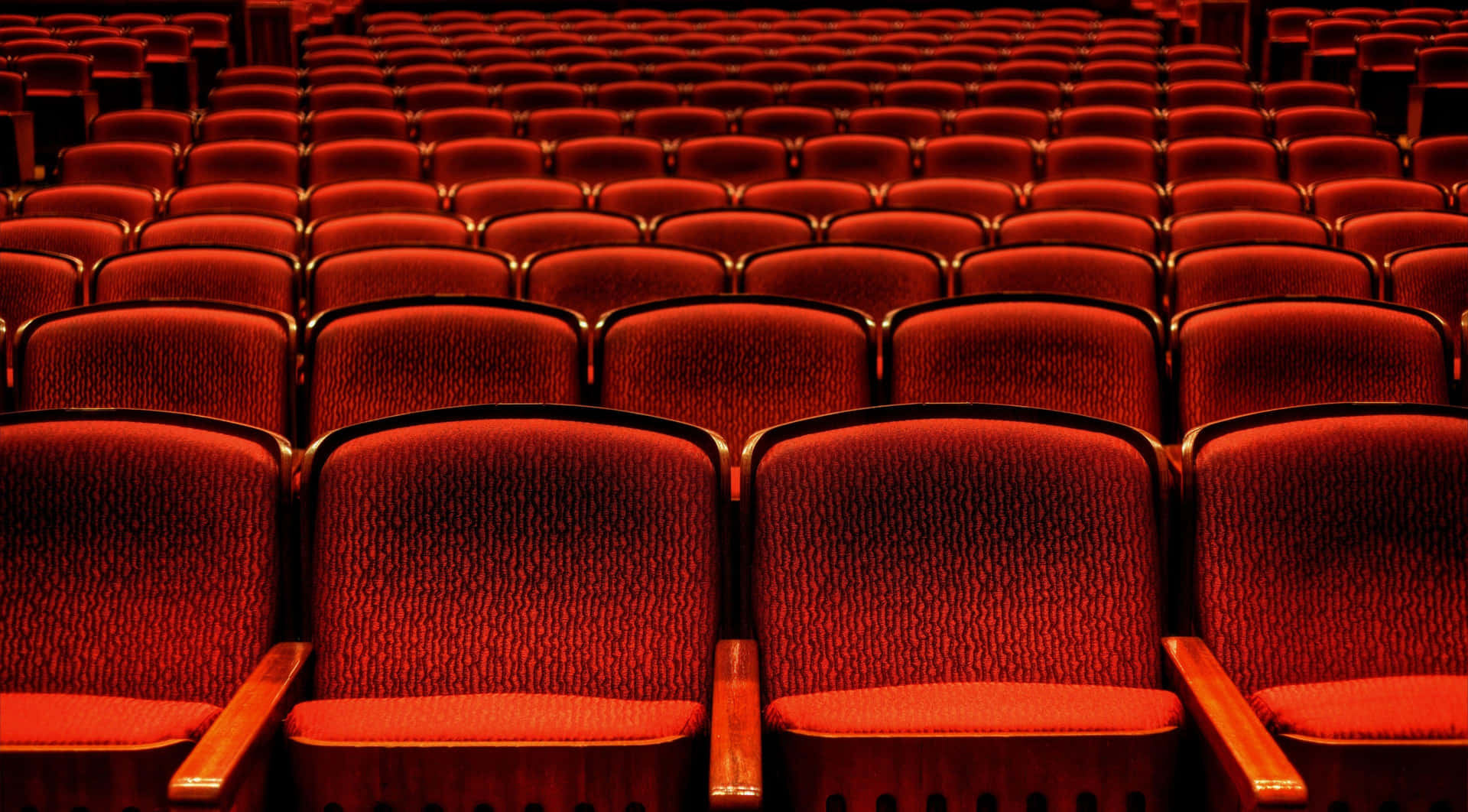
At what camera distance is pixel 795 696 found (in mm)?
508

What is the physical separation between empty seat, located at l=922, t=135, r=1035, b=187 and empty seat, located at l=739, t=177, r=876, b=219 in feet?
1.01

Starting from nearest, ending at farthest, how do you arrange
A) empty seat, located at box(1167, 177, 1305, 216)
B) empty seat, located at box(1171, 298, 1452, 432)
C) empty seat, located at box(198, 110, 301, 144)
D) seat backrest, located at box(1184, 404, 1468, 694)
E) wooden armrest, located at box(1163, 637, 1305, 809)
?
wooden armrest, located at box(1163, 637, 1305, 809), seat backrest, located at box(1184, 404, 1468, 694), empty seat, located at box(1171, 298, 1452, 432), empty seat, located at box(1167, 177, 1305, 216), empty seat, located at box(198, 110, 301, 144)

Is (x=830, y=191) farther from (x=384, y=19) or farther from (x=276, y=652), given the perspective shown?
(x=384, y=19)

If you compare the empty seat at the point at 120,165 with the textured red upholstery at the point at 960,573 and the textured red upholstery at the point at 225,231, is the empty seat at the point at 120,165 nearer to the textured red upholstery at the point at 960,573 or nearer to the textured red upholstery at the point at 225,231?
the textured red upholstery at the point at 225,231

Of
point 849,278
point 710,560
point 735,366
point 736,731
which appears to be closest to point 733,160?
point 849,278

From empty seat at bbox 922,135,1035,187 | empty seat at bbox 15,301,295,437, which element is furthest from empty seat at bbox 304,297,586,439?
empty seat at bbox 922,135,1035,187

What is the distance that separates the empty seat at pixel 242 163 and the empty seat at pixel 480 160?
20cm

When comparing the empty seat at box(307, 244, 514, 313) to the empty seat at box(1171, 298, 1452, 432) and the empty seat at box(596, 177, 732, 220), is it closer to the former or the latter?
the empty seat at box(596, 177, 732, 220)

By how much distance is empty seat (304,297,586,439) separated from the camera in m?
0.80

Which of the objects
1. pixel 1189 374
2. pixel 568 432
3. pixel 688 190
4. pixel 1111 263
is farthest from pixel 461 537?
pixel 688 190

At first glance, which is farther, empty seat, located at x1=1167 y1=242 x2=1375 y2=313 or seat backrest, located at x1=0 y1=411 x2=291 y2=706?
empty seat, located at x1=1167 y1=242 x2=1375 y2=313

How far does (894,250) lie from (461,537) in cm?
61

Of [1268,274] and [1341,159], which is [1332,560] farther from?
[1341,159]

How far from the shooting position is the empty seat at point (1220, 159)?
1.65 m
